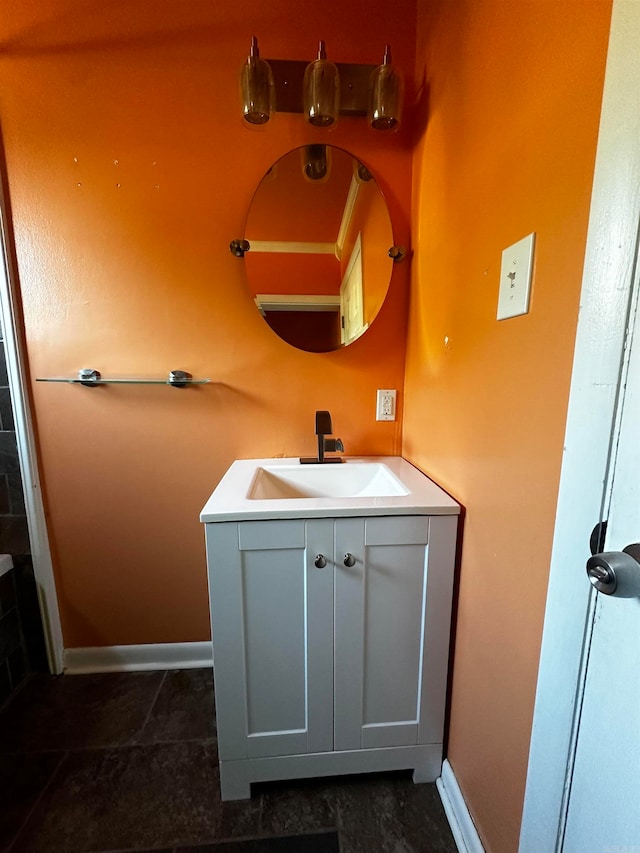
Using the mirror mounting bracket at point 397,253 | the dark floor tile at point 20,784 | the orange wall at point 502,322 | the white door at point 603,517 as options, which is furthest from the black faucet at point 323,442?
the dark floor tile at point 20,784

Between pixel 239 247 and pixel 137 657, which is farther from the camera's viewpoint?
pixel 137 657

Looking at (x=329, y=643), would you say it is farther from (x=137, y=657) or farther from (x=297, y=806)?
(x=137, y=657)

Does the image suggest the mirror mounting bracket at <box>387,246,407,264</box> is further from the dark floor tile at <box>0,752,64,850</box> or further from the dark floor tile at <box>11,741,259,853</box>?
the dark floor tile at <box>0,752,64,850</box>

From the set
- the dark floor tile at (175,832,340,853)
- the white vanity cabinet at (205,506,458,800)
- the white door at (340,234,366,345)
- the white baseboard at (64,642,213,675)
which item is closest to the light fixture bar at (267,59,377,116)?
Answer: the white door at (340,234,366,345)

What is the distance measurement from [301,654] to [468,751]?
1.55 feet

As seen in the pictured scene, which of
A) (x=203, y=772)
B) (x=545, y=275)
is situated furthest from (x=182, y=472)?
(x=545, y=275)

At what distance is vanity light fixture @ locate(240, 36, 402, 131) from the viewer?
1.08m

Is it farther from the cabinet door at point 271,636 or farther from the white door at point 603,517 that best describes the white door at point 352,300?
the white door at point 603,517

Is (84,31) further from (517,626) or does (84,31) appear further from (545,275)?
(517,626)

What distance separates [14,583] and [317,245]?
1.69 meters

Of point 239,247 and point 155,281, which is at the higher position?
point 239,247

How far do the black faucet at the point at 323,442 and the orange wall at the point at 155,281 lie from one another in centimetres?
11

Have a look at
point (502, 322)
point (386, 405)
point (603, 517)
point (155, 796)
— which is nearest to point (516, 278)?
point (502, 322)

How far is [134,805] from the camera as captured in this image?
1002mm
